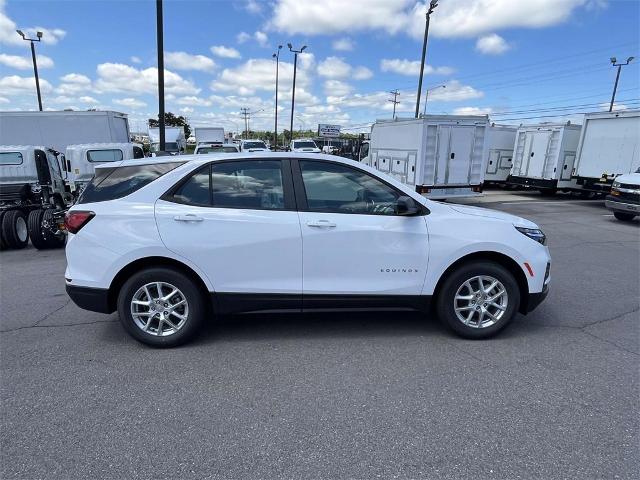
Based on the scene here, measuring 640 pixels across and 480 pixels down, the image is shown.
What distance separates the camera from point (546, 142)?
55.2ft

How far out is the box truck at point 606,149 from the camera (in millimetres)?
13383

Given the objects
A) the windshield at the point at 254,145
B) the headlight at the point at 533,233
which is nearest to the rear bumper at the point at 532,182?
the headlight at the point at 533,233

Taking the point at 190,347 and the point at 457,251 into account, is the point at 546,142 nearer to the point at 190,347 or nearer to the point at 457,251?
the point at 457,251

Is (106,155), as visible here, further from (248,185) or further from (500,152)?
(500,152)

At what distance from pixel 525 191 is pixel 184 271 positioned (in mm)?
21815

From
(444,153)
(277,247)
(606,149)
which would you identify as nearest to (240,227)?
(277,247)

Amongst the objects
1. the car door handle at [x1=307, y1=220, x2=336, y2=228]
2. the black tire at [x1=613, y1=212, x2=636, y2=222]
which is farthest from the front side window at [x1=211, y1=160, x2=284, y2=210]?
the black tire at [x1=613, y1=212, x2=636, y2=222]

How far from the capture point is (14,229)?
818 centimetres

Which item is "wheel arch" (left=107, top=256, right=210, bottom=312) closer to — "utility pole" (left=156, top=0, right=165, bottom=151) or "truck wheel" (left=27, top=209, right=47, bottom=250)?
"truck wheel" (left=27, top=209, right=47, bottom=250)

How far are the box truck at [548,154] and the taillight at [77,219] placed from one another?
17.5 metres

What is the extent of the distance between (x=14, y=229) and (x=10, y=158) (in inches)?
148

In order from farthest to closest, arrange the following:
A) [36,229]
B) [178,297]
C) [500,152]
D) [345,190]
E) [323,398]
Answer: [500,152]
[36,229]
[345,190]
[178,297]
[323,398]

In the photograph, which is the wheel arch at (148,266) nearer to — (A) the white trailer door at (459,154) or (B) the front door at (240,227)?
(B) the front door at (240,227)

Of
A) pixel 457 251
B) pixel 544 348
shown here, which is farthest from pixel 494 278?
pixel 544 348
